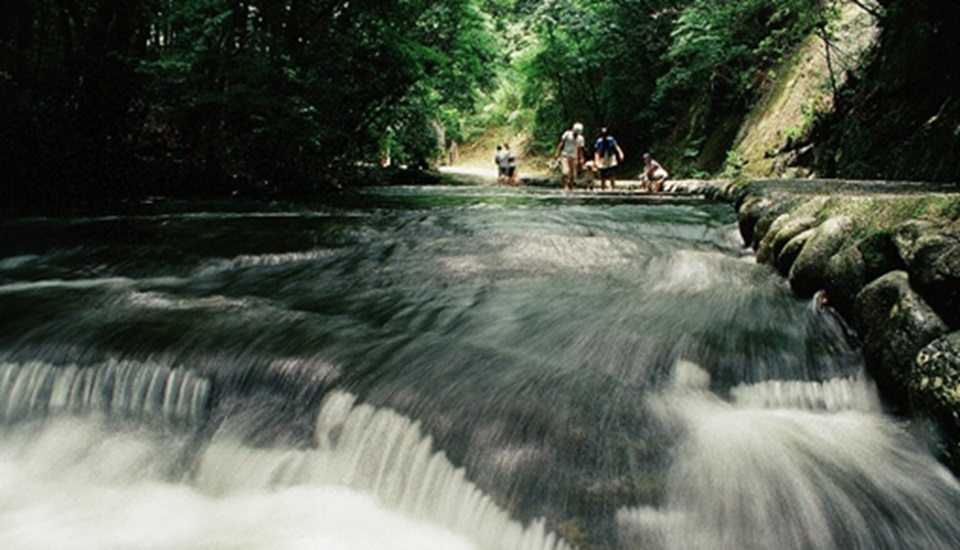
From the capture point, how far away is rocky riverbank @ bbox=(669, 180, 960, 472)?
2221mm

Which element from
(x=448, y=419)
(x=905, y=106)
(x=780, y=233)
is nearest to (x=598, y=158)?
(x=905, y=106)

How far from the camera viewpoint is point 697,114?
62.4ft

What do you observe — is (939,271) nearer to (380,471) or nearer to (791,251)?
(791,251)

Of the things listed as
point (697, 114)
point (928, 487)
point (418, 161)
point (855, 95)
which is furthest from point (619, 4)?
point (928, 487)

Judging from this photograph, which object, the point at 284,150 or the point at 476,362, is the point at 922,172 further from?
the point at 284,150

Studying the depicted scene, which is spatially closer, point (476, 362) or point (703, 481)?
point (703, 481)

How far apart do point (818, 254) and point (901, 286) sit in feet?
3.78

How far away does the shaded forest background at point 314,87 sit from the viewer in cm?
799

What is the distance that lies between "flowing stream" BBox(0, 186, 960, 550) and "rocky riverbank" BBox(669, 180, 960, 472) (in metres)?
0.17

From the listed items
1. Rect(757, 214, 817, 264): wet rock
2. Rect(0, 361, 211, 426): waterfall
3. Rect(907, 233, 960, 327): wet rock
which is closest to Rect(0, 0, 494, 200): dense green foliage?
Rect(0, 361, 211, 426): waterfall

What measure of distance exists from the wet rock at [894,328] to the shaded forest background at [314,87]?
5.83 metres

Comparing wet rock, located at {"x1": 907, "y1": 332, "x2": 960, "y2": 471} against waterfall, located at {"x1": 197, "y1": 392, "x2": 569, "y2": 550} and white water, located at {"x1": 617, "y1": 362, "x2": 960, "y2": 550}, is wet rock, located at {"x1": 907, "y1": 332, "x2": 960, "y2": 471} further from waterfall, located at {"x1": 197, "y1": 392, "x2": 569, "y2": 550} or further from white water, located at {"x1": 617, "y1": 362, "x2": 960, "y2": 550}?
waterfall, located at {"x1": 197, "y1": 392, "x2": 569, "y2": 550}

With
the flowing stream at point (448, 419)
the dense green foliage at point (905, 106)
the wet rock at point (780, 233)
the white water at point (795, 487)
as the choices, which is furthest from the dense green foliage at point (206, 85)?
the white water at point (795, 487)

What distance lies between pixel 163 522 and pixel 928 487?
10.0ft
